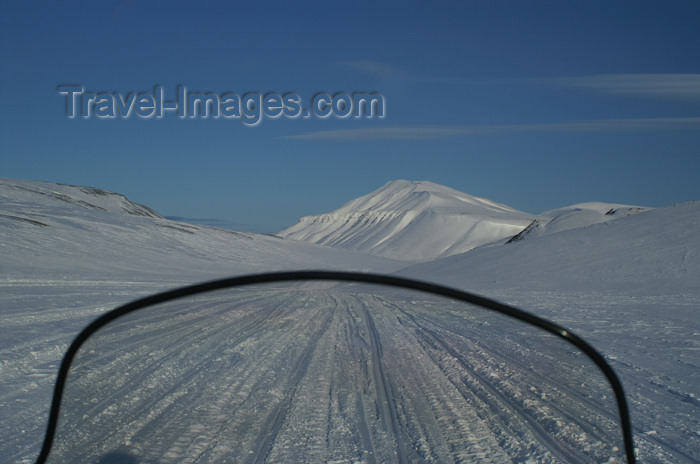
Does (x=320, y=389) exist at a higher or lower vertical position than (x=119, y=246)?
lower

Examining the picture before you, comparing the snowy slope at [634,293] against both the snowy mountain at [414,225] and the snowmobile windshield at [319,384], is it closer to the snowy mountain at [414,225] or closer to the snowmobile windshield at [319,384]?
the snowmobile windshield at [319,384]

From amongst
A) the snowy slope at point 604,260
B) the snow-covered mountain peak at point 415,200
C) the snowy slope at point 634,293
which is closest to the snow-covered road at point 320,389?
the snowy slope at point 634,293

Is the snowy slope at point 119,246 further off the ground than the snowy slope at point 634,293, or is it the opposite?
the snowy slope at point 119,246

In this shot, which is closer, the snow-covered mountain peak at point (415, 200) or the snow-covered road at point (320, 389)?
the snow-covered road at point (320, 389)

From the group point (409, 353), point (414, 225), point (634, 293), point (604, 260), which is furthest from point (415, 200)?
point (409, 353)

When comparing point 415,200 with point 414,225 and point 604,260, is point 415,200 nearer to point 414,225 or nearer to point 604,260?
point 414,225

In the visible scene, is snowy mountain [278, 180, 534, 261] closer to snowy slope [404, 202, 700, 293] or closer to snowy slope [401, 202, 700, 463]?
snowy slope [404, 202, 700, 293]
